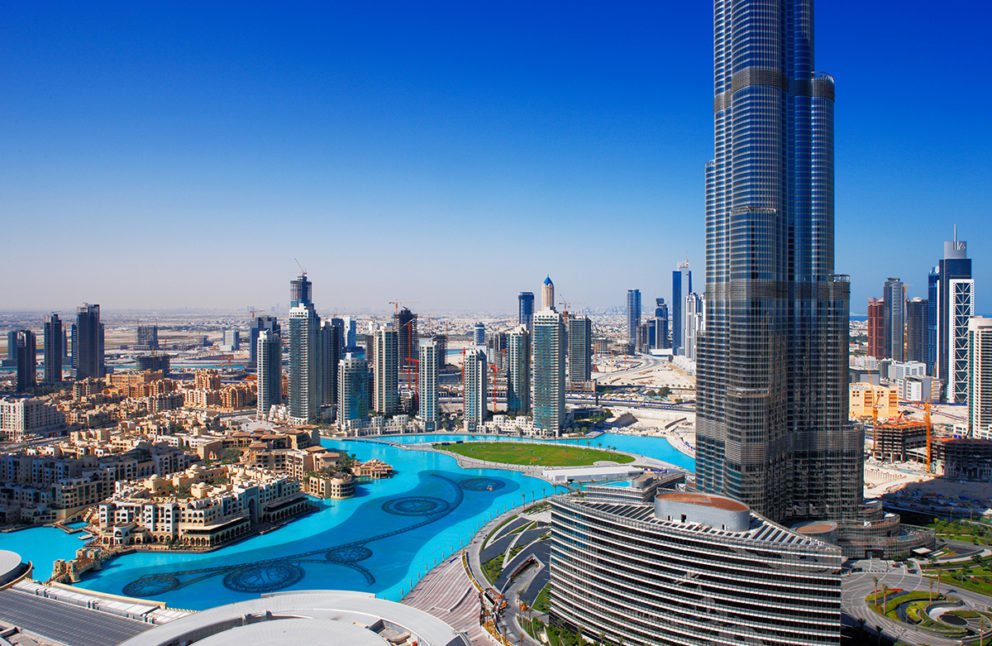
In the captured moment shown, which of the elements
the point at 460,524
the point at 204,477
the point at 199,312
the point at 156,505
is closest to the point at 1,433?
the point at 204,477

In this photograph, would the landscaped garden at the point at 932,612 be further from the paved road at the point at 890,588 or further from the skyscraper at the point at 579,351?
the skyscraper at the point at 579,351

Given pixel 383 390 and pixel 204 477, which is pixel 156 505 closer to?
pixel 204 477

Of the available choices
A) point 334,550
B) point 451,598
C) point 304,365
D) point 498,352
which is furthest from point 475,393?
point 451,598

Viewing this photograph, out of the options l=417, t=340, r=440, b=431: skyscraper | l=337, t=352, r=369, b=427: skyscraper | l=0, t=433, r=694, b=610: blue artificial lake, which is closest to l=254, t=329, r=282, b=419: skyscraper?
l=337, t=352, r=369, b=427: skyscraper

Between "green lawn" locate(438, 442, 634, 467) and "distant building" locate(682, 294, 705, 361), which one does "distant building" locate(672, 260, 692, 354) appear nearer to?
"distant building" locate(682, 294, 705, 361)

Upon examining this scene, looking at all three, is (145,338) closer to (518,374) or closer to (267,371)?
(267,371)

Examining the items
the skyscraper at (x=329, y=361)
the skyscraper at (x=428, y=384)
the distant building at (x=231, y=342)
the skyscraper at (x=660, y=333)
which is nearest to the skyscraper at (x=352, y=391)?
the skyscraper at (x=329, y=361)
